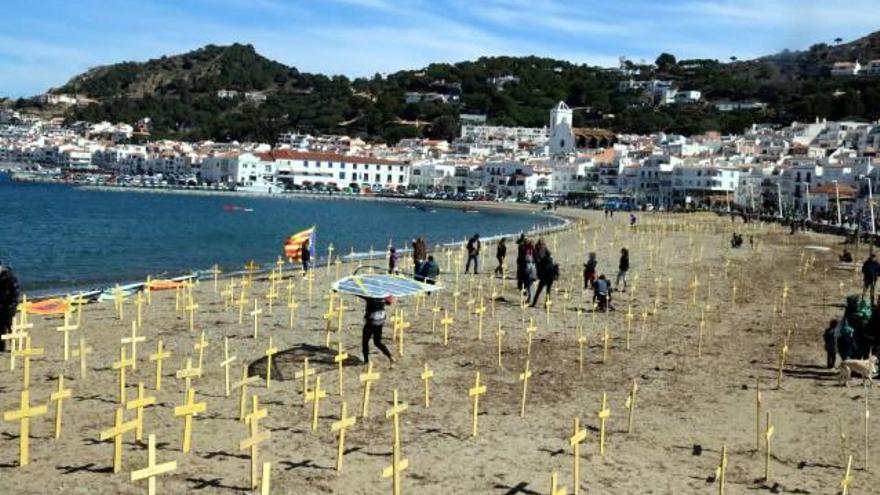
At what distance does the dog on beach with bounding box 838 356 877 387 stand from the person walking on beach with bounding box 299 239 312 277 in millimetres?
15662

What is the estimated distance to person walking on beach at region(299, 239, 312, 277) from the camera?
2666 centimetres

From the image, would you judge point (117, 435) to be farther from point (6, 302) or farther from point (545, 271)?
point (545, 271)

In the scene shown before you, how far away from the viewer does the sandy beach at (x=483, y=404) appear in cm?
909

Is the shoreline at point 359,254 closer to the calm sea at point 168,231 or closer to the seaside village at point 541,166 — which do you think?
the calm sea at point 168,231

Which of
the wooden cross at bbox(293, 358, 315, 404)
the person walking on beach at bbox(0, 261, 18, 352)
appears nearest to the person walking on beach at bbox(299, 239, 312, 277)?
the person walking on beach at bbox(0, 261, 18, 352)

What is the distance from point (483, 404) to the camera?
11914 millimetres

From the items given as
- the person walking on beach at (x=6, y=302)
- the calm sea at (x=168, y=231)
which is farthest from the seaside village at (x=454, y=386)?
the calm sea at (x=168, y=231)

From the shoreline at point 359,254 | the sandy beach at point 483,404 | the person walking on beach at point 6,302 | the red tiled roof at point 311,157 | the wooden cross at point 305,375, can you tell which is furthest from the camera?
the red tiled roof at point 311,157

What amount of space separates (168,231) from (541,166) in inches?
3249

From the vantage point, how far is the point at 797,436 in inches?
436

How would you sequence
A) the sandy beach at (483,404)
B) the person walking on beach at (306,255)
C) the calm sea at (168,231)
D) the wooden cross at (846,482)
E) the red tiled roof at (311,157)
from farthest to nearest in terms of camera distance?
the red tiled roof at (311,157) → the calm sea at (168,231) → the person walking on beach at (306,255) → the sandy beach at (483,404) → the wooden cross at (846,482)

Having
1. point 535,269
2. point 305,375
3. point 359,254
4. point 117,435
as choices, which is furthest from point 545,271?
point 359,254

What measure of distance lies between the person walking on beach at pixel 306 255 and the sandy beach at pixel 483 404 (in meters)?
4.49

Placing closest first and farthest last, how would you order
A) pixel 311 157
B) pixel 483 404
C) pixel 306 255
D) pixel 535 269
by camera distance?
pixel 483 404 < pixel 535 269 < pixel 306 255 < pixel 311 157
